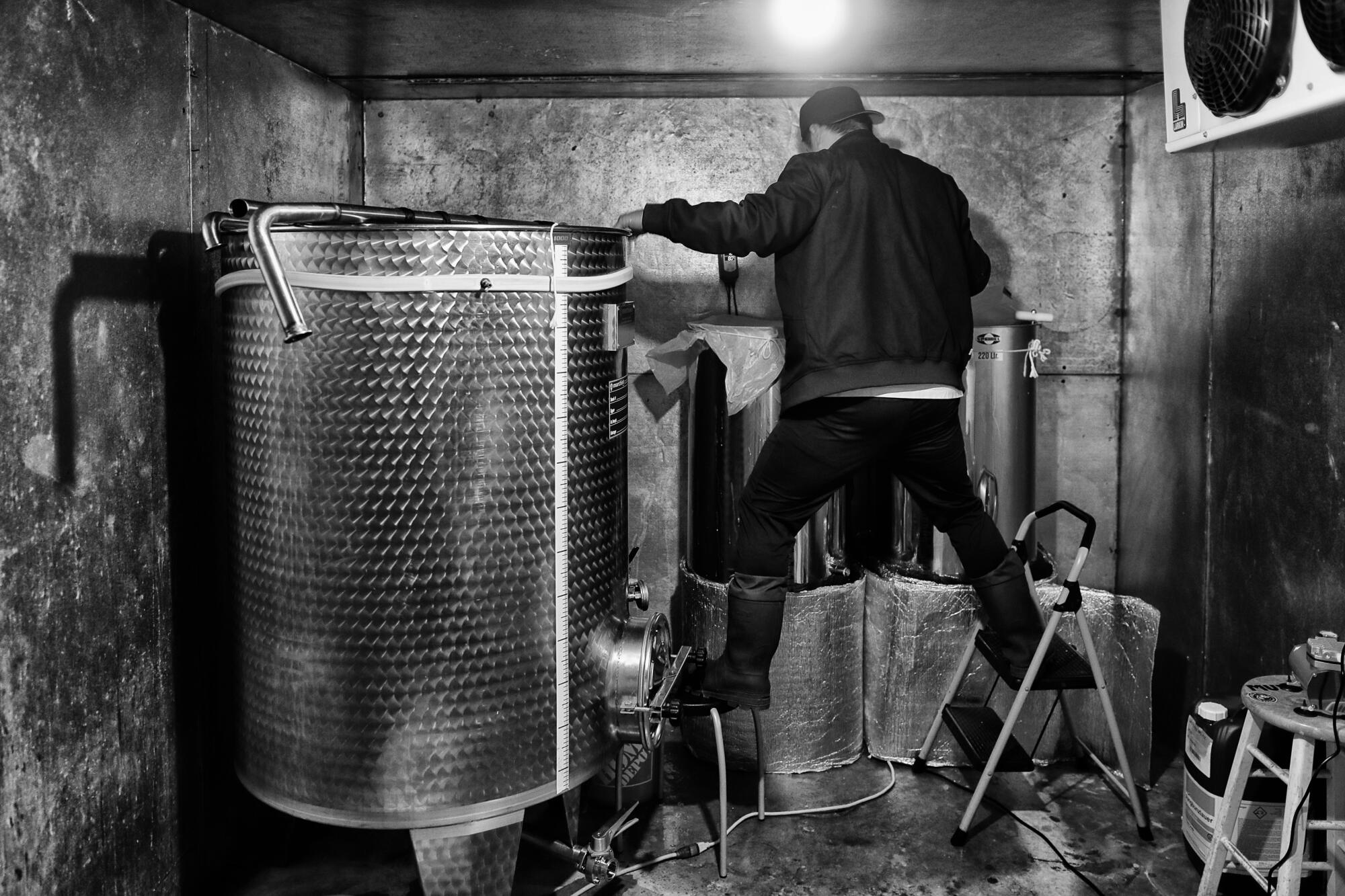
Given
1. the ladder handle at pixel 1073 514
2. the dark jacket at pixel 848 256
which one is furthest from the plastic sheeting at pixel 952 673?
the dark jacket at pixel 848 256

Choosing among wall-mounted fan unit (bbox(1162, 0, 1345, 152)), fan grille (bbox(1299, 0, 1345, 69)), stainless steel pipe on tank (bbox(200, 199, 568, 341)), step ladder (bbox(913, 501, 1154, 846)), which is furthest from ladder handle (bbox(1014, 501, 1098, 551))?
stainless steel pipe on tank (bbox(200, 199, 568, 341))

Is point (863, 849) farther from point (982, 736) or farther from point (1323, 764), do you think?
point (1323, 764)

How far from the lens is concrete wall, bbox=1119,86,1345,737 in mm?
2939

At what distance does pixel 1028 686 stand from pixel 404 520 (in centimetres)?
190

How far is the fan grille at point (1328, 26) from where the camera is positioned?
1.94m

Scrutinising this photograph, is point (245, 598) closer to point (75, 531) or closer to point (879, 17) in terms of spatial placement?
point (75, 531)

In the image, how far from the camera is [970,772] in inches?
148

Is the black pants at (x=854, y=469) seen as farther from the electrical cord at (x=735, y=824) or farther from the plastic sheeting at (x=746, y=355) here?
the electrical cord at (x=735, y=824)

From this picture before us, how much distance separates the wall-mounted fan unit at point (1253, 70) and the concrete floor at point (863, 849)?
200 cm

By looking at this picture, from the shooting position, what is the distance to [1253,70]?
221cm

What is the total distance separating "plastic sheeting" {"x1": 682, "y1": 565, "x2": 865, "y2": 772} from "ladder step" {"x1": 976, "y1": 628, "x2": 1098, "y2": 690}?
1.53 ft

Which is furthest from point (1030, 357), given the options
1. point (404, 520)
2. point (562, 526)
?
point (404, 520)

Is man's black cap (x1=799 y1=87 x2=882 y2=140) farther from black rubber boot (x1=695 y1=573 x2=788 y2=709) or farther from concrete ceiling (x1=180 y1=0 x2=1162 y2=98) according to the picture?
black rubber boot (x1=695 y1=573 x2=788 y2=709)

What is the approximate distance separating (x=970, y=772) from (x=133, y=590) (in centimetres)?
269
